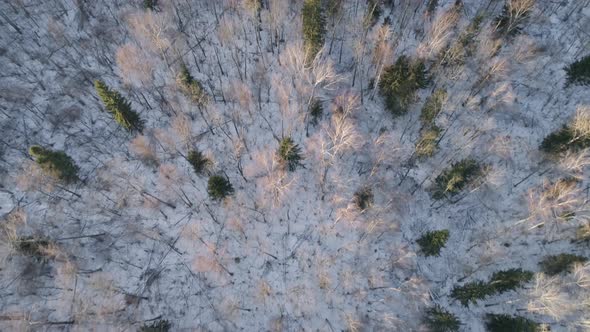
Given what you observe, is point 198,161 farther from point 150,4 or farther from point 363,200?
point 150,4

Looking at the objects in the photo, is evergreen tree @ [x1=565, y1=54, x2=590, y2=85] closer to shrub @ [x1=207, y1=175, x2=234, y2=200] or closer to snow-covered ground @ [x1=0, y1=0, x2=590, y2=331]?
snow-covered ground @ [x1=0, y1=0, x2=590, y2=331]

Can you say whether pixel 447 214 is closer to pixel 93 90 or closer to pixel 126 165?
pixel 126 165

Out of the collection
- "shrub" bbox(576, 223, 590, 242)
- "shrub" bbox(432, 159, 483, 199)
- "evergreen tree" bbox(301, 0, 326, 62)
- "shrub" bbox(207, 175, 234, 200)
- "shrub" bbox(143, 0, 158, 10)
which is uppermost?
"shrub" bbox(143, 0, 158, 10)

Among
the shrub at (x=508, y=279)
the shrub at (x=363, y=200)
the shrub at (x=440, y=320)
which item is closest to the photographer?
the shrub at (x=440, y=320)

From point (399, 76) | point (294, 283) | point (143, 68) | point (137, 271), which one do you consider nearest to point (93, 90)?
point (143, 68)

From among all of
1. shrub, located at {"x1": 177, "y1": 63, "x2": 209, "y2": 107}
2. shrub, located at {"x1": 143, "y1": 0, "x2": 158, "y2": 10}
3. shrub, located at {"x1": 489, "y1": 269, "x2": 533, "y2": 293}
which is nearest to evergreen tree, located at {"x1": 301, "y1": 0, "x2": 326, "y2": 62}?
shrub, located at {"x1": 177, "y1": 63, "x2": 209, "y2": 107}

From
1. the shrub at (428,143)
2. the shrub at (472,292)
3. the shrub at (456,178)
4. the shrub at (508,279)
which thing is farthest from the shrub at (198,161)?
the shrub at (508,279)

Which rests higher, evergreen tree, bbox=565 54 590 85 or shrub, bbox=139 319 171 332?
evergreen tree, bbox=565 54 590 85

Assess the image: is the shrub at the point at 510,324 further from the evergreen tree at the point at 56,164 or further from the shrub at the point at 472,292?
the evergreen tree at the point at 56,164
